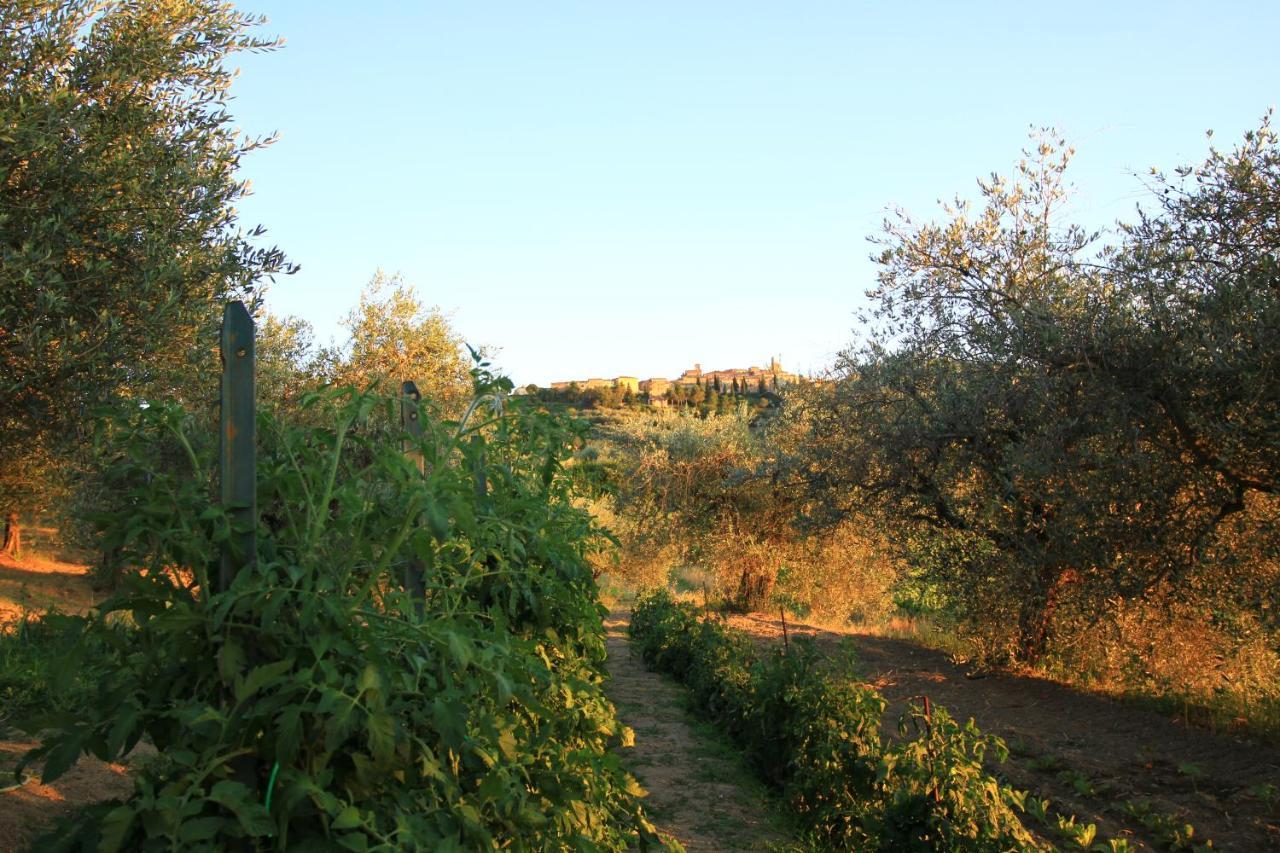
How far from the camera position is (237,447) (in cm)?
215

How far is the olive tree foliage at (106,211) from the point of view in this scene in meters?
5.03

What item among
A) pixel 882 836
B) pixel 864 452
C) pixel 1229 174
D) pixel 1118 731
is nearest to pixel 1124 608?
pixel 1118 731

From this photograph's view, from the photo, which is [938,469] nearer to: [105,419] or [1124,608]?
[1124,608]

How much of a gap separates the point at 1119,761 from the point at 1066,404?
2.91 metres

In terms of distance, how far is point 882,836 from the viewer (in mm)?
5070

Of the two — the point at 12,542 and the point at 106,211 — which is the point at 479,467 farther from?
the point at 12,542

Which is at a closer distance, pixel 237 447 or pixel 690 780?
pixel 237 447

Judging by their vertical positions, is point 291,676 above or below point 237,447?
below

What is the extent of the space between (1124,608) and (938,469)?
2.25 meters

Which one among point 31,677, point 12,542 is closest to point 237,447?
point 31,677

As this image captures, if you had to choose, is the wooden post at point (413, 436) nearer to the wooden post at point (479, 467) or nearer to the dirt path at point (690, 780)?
the wooden post at point (479, 467)

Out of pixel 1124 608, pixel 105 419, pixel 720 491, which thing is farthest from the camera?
pixel 720 491

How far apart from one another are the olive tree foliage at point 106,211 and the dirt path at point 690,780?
15.1 ft

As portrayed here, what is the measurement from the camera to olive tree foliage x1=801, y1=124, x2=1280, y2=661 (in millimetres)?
6660
